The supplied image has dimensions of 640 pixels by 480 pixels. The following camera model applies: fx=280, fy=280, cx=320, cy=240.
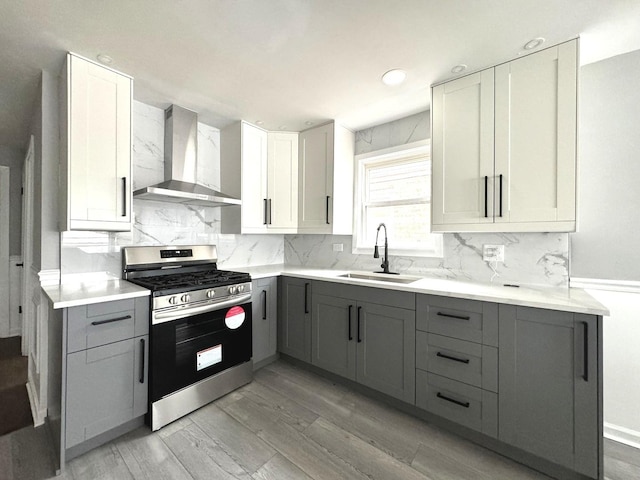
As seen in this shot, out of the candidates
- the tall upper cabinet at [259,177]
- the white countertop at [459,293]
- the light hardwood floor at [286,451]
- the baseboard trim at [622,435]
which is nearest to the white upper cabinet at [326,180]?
the tall upper cabinet at [259,177]

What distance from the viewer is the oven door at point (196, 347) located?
1.82m

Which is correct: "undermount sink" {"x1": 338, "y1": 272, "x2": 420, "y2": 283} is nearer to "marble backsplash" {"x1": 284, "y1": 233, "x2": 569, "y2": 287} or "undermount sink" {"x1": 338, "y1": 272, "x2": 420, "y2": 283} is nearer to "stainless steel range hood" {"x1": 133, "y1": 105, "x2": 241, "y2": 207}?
"marble backsplash" {"x1": 284, "y1": 233, "x2": 569, "y2": 287}

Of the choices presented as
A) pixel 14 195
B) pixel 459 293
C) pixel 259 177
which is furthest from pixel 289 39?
pixel 14 195

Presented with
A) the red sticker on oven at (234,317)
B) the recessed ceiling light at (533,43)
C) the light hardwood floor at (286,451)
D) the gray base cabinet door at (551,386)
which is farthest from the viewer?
the red sticker on oven at (234,317)

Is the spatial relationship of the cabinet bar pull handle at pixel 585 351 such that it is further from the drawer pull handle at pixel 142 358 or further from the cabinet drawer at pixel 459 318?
the drawer pull handle at pixel 142 358

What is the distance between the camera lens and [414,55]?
1.77m

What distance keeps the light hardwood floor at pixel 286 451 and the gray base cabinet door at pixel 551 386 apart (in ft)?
0.74

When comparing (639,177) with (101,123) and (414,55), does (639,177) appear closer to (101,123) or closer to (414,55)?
(414,55)

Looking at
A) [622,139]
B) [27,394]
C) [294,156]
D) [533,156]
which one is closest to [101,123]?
[294,156]

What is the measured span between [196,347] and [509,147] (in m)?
2.54

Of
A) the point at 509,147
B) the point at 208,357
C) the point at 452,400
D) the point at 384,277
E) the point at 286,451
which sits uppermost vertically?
the point at 509,147

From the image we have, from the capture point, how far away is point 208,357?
210 centimetres

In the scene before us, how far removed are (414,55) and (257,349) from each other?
261 cm

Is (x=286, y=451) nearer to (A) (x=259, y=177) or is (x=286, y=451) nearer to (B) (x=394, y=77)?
(A) (x=259, y=177)
